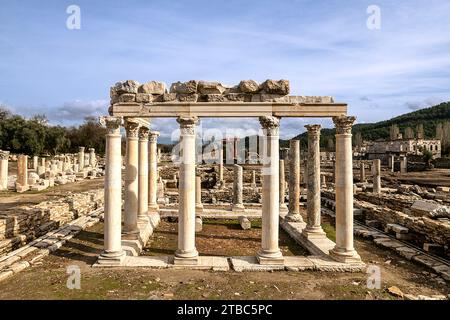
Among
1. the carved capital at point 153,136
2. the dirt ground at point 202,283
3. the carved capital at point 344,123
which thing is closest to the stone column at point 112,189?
the dirt ground at point 202,283

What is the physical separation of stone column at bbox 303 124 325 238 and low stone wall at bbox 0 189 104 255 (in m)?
11.8

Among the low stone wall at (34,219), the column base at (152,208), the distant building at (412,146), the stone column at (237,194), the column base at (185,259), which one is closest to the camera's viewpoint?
the column base at (185,259)

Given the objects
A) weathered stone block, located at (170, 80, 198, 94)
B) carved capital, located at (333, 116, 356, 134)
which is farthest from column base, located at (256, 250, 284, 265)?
weathered stone block, located at (170, 80, 198, 94)

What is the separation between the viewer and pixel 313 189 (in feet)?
48.0

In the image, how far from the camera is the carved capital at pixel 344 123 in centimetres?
1116

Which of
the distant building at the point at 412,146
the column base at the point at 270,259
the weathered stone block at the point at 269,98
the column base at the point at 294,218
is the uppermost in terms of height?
the distant building at the point at 412,146

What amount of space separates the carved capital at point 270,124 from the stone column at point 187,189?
2262mm

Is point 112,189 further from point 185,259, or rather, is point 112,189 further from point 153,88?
point 153,88

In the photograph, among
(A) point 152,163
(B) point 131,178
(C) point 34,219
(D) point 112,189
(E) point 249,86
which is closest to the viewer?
(E) point 249,86

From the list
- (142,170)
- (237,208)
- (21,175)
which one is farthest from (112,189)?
(21,175)

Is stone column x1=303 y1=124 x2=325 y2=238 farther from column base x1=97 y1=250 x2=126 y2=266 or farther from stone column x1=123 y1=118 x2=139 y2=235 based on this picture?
column base x1=97 y1=250 x2=126 y2=266

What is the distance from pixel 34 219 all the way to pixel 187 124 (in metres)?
9.41

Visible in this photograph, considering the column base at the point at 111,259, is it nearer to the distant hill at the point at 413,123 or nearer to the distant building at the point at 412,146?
the distant building at the point at 412,146
